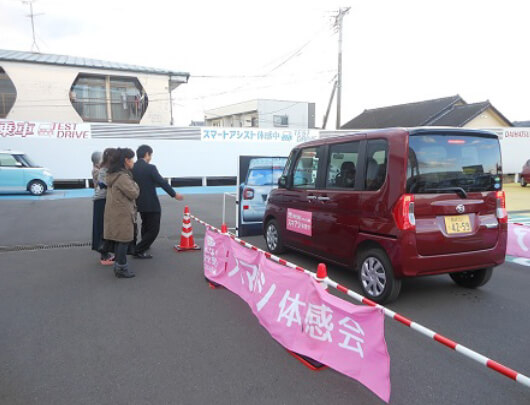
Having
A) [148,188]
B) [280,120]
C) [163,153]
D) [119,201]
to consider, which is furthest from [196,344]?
[280,120]

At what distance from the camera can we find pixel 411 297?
439cm

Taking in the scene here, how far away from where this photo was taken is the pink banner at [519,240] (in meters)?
6.06

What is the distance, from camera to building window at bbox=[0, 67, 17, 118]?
73.7 feet

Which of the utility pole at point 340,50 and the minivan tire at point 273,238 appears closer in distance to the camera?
the minivan tire at point 273,238

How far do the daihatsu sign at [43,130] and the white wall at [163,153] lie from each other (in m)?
0.20

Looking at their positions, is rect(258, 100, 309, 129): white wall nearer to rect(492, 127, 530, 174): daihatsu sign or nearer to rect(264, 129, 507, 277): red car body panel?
rect(492, 127, 530, 174): daihatsu sign

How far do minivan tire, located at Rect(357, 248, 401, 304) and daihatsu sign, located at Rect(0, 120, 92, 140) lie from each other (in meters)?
16.9

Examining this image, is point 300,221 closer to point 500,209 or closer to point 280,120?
point 500,209

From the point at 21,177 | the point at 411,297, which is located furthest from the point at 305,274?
the point at 21,177

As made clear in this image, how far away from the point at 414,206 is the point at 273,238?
299cm

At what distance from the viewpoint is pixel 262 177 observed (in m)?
7.53

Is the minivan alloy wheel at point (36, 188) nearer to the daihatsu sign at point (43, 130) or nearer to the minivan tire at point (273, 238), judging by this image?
the daihatsu sign at point (43, 130)

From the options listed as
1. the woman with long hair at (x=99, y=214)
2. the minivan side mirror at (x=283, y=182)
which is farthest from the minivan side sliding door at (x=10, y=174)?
the minivan side mirror at (x=283, y=182)

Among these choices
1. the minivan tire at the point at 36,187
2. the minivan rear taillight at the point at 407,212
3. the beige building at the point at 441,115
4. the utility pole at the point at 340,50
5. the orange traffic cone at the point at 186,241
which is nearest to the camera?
the minivan rear taillight at the point at 407,212
